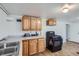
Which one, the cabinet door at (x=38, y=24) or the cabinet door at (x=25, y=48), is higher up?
the cabinet door at (x=38, y=24)

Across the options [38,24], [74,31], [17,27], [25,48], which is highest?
[38,24]

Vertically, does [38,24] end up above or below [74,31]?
above

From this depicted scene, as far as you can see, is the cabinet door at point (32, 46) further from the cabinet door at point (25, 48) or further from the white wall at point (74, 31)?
the white wall at point (74, 31)

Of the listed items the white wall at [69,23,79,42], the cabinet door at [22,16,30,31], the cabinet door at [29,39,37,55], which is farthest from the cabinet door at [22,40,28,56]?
the white wall at [69,23,79,42]

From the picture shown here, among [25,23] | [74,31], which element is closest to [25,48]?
[25,23]

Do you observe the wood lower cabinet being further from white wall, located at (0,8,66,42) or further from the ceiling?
the ceiling

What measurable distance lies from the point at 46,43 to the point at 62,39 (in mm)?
660

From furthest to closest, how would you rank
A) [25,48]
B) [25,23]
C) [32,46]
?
[25,23] < [32,46] < [25,48]

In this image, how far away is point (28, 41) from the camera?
247 cm

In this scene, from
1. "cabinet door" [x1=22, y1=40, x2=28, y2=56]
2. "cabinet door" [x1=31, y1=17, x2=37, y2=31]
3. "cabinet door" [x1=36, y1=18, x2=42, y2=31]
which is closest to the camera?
"cabinet door" [x1=22, y1=40, x2=28, y2=56]

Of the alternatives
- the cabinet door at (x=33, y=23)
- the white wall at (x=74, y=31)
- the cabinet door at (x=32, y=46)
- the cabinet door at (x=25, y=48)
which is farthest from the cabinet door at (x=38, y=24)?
the white wall at (x=74, y=31)

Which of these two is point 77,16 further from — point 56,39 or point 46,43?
point 46,43

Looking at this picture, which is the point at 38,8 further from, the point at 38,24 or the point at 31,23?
the point at 38,24

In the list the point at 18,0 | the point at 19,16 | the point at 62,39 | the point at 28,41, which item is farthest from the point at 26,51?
the point at 18,0
